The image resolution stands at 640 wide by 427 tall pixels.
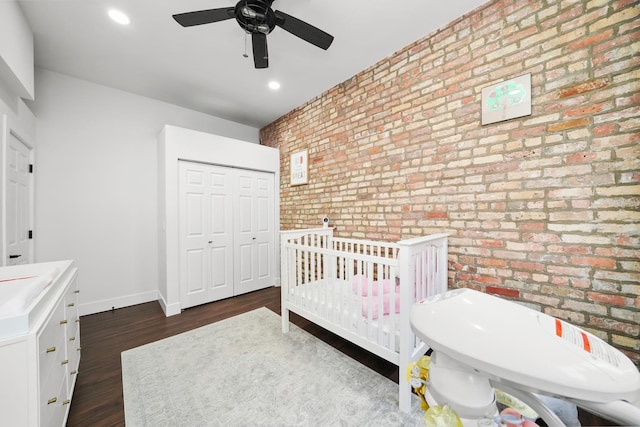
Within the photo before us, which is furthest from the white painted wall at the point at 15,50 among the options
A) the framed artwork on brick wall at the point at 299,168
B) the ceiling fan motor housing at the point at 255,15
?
the framed artwork on brick wall at the point at 299,168

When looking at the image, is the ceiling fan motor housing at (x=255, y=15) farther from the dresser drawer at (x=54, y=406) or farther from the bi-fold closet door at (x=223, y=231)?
the dresser drawer at (x=54, y=406)

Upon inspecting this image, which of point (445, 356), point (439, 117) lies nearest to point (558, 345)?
point (445, 356)

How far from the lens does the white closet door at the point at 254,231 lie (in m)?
3.54

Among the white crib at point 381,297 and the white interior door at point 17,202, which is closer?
the white crib at point 381,297

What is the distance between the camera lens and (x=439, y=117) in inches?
82.7

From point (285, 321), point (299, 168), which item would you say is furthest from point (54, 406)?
point (299, 168)

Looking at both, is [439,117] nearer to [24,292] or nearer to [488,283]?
[488,283]

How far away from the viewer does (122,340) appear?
2.30m

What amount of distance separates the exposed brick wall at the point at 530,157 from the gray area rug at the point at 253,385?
1.13 metres

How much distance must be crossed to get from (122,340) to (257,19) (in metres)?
2.98

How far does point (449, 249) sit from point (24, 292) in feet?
8.43

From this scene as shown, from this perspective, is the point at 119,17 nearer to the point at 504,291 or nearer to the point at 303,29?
the point at 303,29

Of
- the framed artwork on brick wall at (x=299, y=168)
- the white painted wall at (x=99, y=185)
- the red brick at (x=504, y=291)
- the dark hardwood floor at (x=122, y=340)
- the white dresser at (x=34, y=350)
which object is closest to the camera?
the white dresser at (x=34, y=350)

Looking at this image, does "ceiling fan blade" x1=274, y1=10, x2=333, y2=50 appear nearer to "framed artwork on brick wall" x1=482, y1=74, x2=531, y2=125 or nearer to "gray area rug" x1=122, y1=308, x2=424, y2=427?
"framed artwork on brick wall" x1=482, y1=74, x2=531, y2=125
